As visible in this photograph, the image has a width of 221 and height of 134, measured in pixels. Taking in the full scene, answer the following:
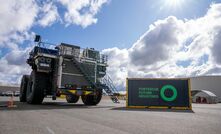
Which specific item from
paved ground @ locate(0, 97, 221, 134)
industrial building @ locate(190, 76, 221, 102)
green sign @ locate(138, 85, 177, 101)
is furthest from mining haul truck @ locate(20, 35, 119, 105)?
industrial building @ locate(190, 76, 221, 102)

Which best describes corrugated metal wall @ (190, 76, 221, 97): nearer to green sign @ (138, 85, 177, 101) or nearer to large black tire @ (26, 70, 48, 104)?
green sign @ (138, 85, 177, 101)

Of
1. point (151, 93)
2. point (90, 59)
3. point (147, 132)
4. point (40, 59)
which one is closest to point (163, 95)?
point (151, 93)

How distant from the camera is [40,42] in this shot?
55.8ft

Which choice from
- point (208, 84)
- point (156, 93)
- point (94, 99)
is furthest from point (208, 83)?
point (94, 99)

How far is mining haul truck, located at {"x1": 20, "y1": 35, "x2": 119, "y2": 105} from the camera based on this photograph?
1634 cm

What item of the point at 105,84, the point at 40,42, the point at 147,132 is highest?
the point at 40,42

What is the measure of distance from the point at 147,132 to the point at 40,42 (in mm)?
12758

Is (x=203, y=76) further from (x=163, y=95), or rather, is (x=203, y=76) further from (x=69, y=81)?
(x=69, y=81)

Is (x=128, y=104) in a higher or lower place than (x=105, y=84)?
lower

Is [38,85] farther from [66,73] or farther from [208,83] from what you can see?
[208,83]

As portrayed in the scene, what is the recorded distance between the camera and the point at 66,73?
1666cm

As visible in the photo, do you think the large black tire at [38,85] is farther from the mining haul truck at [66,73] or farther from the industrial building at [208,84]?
the industrial building at [208,84]

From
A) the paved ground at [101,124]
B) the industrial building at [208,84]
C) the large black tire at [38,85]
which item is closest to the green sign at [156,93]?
the large black tire at [38,85]

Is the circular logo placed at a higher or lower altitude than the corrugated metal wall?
lower
